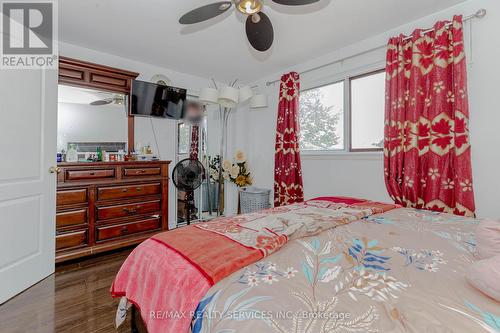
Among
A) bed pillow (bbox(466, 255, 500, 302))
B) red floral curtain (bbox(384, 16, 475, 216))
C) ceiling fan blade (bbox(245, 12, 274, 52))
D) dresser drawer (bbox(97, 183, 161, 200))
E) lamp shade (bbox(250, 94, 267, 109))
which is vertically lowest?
bed pillow (bbox(466, 255, 500, 302))

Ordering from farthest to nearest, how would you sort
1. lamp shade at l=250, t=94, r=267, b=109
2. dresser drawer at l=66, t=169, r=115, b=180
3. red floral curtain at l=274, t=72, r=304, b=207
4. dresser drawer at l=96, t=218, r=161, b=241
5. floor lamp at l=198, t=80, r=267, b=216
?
lamp shade at l=250, t=94, r=267, b=109, red floral curtain at l=274, t=72, r=304, b=207, floor lamp at l=198, t=80, r=267, b=216, dresser drawer at l=96, t=218, r=161, b=241, dresser drawer at l=66, t=169, r=115, b=180

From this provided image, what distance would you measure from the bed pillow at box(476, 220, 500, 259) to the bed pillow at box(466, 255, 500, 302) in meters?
0.21

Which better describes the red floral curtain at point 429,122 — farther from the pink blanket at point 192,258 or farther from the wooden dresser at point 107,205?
the wooden dresser at point 107,205

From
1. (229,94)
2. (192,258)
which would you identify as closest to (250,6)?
(229,94)

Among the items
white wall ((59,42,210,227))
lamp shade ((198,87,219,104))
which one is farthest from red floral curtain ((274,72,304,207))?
white wall ((59,42,210,227))

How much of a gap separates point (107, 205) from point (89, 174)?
37 cm

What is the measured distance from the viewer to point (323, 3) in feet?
6.37

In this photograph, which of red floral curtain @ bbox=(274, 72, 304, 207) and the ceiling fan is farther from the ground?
the ceiling fan

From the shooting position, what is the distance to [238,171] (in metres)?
3.72

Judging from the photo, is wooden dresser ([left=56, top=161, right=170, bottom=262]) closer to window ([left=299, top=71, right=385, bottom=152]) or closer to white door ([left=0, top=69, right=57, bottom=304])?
white door ([left=0, top=69, right=57, bottom=304])

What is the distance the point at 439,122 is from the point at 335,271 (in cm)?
183

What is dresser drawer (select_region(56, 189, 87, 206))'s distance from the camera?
2.23m

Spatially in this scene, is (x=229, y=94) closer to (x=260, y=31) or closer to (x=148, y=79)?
(x=260, y=31)

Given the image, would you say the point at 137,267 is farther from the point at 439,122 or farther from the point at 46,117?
the point at 439,122
